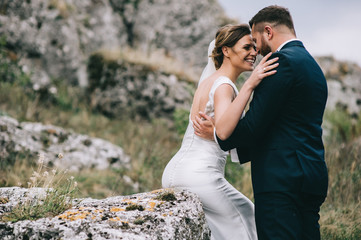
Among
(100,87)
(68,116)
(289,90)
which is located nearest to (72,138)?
(68,116)

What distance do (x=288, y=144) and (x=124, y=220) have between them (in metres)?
1.27

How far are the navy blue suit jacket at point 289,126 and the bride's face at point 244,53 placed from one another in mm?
697

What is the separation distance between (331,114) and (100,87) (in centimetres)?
753

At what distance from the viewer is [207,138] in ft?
10.1

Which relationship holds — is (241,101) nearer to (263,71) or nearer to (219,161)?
(263,71)

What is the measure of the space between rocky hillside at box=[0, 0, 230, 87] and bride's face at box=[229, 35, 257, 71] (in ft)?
27.7

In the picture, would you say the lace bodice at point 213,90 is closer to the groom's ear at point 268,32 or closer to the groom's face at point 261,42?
the groom's face at point 261,42

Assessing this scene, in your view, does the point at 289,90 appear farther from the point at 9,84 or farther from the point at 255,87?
the point at 9,84

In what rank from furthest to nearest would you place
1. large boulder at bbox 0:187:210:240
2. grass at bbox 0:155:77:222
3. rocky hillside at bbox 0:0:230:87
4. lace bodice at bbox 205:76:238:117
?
rocky hillside at bbox 0:0:230:87, lace bodice at bbox 205:76:238:117, grass at bbox 0:155:77:222, large boulder at bbox 0:187:210:240

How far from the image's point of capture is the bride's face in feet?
10.6

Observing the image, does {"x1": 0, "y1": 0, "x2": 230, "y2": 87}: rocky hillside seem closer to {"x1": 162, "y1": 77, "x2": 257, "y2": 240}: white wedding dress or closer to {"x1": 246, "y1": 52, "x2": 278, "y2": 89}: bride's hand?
{"x1": 162, "y1": 77, "x2": 257, "y2": 240}: white wedding dress

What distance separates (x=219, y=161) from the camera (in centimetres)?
309

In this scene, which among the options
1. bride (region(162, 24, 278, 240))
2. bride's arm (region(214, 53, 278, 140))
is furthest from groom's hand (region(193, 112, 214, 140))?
bride's arm (region(214, 53, 278, 140))

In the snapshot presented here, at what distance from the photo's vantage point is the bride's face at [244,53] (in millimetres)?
3223
